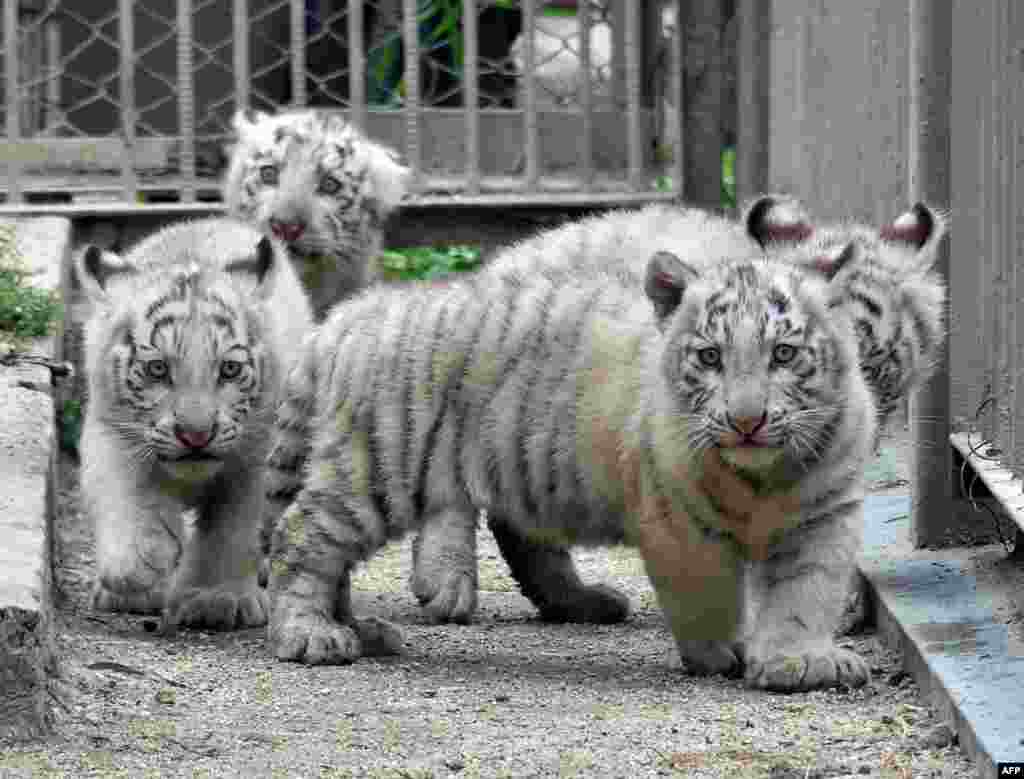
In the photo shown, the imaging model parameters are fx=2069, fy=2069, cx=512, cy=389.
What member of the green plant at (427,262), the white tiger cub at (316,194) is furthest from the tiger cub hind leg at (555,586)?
the green plant at (427,262)

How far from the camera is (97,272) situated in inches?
239

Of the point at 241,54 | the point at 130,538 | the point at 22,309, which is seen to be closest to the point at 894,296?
the point at 130,538

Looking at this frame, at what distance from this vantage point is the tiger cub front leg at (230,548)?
577cm

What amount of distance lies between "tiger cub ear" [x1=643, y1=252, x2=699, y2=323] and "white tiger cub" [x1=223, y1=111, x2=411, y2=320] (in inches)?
145

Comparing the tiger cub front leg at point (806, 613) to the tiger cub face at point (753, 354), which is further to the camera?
the tiger cub front leg at point (806, 613)

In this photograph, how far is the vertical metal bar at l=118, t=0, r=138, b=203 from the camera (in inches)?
376

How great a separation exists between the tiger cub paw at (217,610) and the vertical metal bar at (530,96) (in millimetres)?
4396

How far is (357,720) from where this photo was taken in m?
4.52

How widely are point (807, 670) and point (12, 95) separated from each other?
19.5 ft

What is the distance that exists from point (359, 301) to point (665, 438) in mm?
1251

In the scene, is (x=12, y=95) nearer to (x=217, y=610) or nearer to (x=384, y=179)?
(x=384, y=179)

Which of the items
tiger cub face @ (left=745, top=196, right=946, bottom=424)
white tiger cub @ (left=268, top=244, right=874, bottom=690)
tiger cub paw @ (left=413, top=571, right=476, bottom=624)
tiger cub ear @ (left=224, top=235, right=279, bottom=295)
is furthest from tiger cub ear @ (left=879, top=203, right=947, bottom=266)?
tiger cub ear @ (left=224, top=235, right=279, bottom=295)

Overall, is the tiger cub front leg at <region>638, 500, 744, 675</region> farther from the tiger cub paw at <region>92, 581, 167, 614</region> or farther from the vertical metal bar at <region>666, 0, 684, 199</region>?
the vertical metal bar at <region>666, 0, 684, 199</region>

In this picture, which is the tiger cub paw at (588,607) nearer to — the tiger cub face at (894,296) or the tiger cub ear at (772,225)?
the tiger cub face at (894,296)
